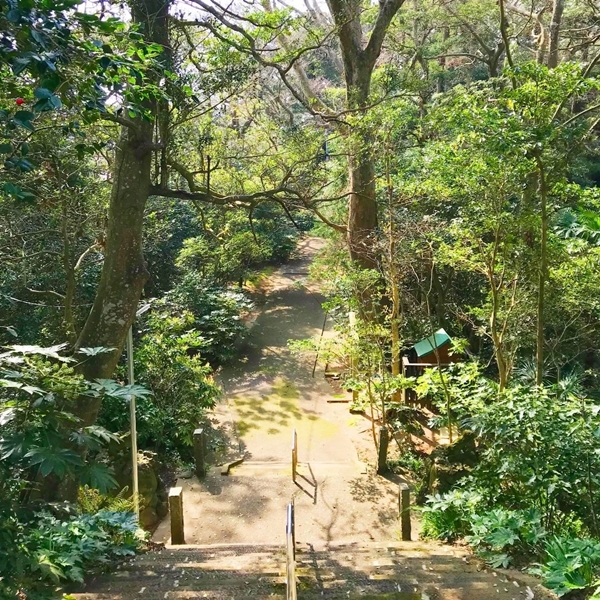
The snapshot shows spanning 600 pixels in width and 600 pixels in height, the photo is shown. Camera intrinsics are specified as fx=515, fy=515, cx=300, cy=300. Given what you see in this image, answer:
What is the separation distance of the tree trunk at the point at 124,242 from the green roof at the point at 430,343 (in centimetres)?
519

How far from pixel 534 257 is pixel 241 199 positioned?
3289mm

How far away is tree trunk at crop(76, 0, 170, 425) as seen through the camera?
4.55m

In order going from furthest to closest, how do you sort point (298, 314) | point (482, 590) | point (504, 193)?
point (298, 314) → point (504, 193) → point (482, 590)

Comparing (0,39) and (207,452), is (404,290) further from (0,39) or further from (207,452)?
(0,39)

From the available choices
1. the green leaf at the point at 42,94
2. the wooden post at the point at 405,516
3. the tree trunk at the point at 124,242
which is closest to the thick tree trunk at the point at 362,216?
the wooden post at the point at 405,516

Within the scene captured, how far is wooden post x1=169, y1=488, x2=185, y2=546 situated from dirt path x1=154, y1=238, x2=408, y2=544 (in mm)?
894

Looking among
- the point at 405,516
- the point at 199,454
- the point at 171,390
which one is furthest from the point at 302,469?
the point at 405,516

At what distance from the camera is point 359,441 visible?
8688mm

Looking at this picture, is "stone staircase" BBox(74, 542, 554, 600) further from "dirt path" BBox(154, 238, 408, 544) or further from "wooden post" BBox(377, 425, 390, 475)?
"wooden post" BBox(377, 425, 390, 475)

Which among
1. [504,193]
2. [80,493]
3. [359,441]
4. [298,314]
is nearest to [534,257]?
[504,193]

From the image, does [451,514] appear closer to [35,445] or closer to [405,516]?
[405,516]

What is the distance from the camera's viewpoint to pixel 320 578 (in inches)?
136

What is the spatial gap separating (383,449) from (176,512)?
10.8 ft

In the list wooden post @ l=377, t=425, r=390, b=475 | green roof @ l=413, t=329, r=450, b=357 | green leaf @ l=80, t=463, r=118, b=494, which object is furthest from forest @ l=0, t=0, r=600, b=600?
green roof @ l=413, t=329, r=450, b=357
